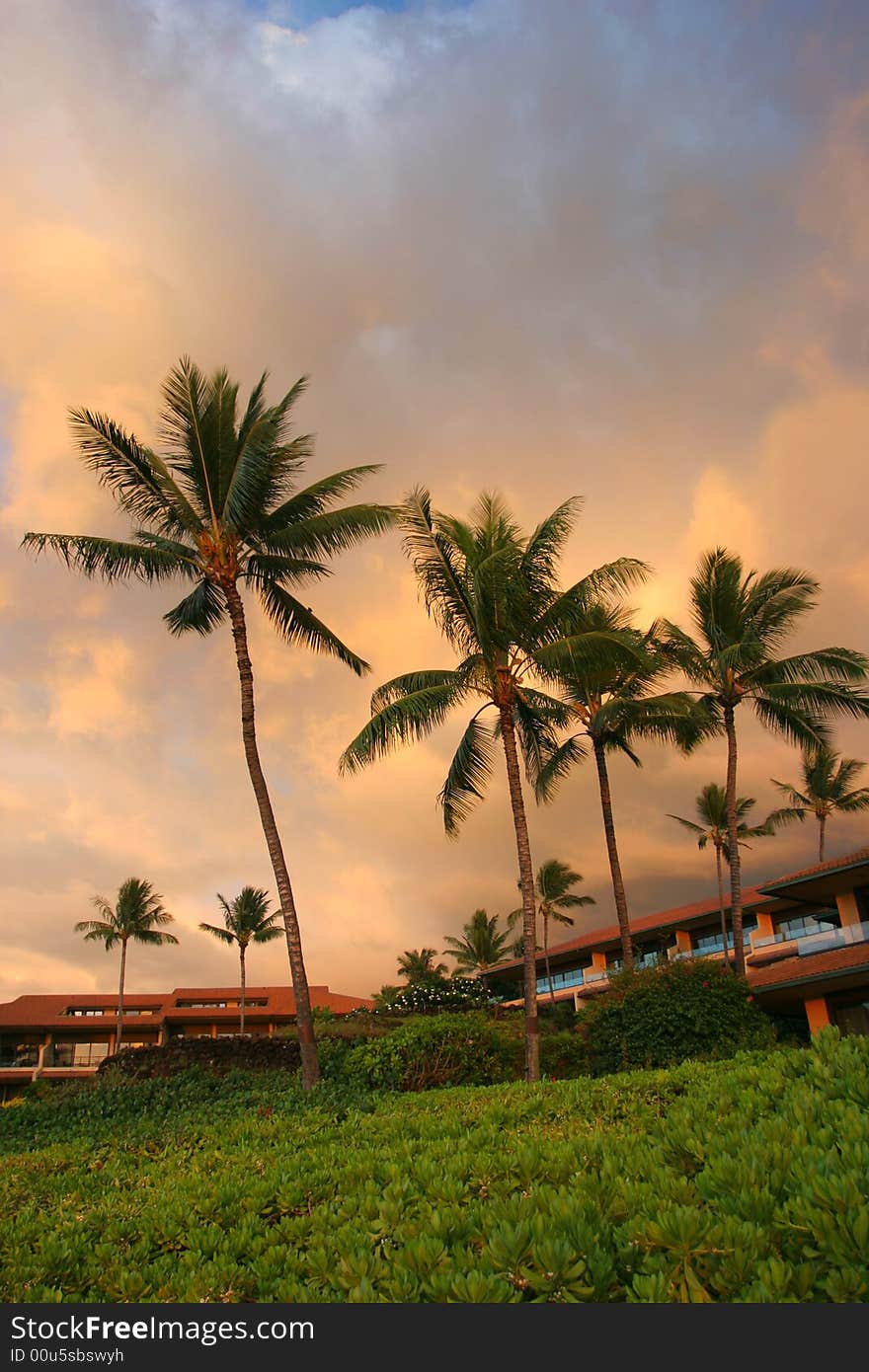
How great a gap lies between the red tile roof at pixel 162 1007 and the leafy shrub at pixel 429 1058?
35.5m

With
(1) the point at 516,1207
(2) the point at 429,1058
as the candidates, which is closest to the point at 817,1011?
(2) the point at 429,1058

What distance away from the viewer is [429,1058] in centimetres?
1714

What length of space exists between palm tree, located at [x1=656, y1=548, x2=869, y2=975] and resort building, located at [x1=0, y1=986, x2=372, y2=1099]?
1436 inches

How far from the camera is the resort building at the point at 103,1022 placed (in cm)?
5103

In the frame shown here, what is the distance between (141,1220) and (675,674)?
21451mm

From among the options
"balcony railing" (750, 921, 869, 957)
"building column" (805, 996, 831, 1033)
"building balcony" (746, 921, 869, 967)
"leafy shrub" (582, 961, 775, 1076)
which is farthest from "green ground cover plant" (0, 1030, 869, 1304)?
"building column" (805, 996, 831, 1033)

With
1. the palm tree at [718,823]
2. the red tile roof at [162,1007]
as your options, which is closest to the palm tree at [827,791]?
the palm tree at [718,823]

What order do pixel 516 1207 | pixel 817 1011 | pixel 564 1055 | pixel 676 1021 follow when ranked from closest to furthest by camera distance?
pixel 516 1207, pixel 676 1021, pixel 564 1055, pixel 817 1011

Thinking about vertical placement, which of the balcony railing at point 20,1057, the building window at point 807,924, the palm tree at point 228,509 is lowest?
the balcony railing at point 20,1057

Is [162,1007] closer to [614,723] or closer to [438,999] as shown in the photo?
[438,999]

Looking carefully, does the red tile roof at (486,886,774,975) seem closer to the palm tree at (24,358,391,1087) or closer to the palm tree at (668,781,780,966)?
the palm tree at (668,781,780,966)

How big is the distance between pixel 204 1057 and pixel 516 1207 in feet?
61.2

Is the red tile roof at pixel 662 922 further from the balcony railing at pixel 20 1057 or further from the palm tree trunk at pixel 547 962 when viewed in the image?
the balcony railing at pixel 20 1057

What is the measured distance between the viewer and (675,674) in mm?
24547
